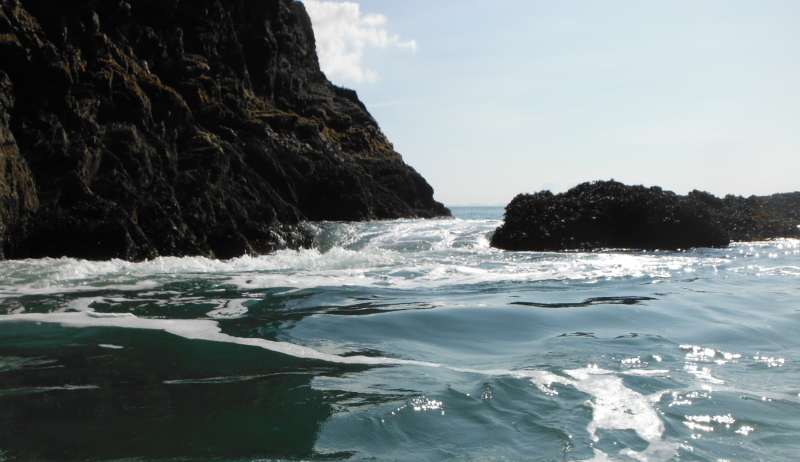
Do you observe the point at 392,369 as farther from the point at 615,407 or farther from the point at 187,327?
the point at 187,327

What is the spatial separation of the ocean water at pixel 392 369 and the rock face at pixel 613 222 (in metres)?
6.08

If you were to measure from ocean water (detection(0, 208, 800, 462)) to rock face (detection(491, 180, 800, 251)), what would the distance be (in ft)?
20.0

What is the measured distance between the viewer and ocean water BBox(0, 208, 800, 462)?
9.11ft

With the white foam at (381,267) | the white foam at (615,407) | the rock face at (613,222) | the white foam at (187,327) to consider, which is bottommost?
the white foam at (615,407)

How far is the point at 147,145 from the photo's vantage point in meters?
13.1

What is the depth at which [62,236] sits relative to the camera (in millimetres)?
9773

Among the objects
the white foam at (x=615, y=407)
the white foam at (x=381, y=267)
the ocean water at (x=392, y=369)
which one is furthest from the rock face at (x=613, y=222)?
the white foam at (x=615, y=407)

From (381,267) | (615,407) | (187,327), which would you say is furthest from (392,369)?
(381,267)

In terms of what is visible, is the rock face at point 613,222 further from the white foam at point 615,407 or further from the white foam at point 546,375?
the white foam at point 615,407

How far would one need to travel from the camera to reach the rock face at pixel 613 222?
14500 mm

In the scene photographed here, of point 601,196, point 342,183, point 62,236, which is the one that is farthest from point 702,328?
point 342,183

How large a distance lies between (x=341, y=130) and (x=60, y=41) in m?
17.6

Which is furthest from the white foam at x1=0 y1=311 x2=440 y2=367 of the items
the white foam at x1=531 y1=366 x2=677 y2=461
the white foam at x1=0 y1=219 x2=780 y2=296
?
the white foam at x1=0 y1=219 x2=780 y2=296

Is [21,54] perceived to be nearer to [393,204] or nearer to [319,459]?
[319,459]
